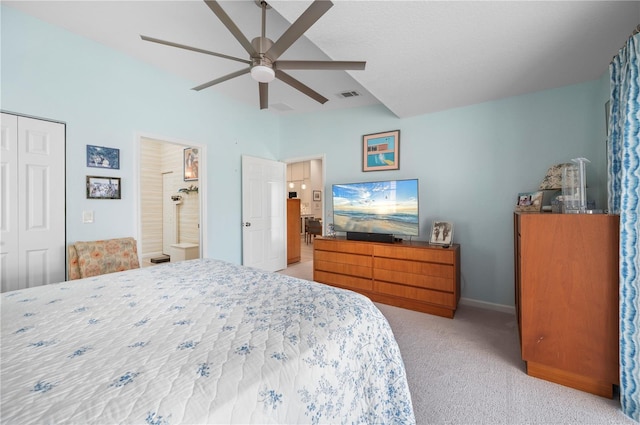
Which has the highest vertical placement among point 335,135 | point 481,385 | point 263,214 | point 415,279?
point 335,135

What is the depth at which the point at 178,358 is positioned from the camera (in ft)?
2.98

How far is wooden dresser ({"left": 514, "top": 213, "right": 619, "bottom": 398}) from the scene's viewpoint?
173 centimetres

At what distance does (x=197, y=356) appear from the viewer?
0.92 m

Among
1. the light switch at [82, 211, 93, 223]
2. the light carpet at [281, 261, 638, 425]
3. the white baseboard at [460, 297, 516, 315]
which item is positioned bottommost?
the light carpet at [281, 261, 638, 425]

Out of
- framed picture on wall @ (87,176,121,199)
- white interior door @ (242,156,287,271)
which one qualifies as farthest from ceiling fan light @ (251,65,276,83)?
white interior door @ (242,156,287,271)

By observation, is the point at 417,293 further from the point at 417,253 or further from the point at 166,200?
the point at 166,200

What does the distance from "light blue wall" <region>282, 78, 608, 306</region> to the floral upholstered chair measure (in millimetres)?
3196

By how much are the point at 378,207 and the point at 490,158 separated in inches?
57.3

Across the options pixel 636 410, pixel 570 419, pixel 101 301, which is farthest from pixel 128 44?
pixel 636 410

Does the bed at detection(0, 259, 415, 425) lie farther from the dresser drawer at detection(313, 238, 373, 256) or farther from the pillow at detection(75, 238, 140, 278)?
the dresser drawer at detection(313, 238, 373, 256)

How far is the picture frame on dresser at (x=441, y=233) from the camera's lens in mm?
3211

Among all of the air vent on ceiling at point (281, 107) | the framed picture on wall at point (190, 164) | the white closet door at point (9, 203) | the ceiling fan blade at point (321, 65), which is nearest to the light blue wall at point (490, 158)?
the air vent on ceiling at point (281, 107)

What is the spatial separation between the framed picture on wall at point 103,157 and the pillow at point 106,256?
807mm

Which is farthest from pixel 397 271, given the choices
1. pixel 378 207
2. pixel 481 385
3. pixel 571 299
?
pixel 571 299
